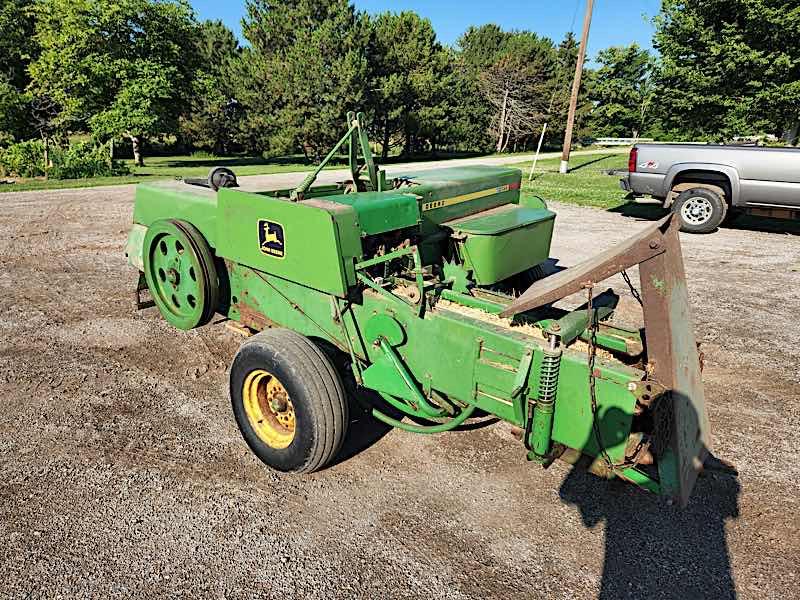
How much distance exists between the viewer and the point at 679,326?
257 centimetres

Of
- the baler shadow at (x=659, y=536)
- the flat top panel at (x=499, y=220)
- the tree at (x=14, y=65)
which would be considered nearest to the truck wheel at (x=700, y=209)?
the flat top panel at (x=499, y=220)

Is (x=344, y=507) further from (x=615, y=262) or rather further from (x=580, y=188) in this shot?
(x=580, y=188)

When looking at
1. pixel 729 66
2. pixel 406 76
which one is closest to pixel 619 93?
pixel 406 76

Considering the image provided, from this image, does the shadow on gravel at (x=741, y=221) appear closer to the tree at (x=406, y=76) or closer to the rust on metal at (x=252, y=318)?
the rust on metal at (x=252, y=318)

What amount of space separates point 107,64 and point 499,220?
24665mm

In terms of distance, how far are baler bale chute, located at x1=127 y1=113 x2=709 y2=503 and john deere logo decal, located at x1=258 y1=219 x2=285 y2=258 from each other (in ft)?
0.05

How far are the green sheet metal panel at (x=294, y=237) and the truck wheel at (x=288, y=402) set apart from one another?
0.44 metres

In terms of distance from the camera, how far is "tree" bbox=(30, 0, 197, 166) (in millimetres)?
21859

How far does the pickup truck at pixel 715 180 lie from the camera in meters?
9.19

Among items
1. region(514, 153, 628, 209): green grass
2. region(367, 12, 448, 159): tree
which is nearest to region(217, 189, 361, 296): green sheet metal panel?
region(514, 153, 628, 209): green grass

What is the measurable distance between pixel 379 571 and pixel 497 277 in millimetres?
2292

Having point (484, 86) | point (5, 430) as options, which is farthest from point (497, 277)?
point (484, 86)

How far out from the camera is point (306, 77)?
95.1ft

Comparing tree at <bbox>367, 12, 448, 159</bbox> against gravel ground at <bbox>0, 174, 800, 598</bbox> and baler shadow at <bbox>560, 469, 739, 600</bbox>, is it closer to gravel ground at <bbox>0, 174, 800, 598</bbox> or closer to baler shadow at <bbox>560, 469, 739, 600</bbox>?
gravel ground at <bbox>0, 174, 800, 598</bbox>
